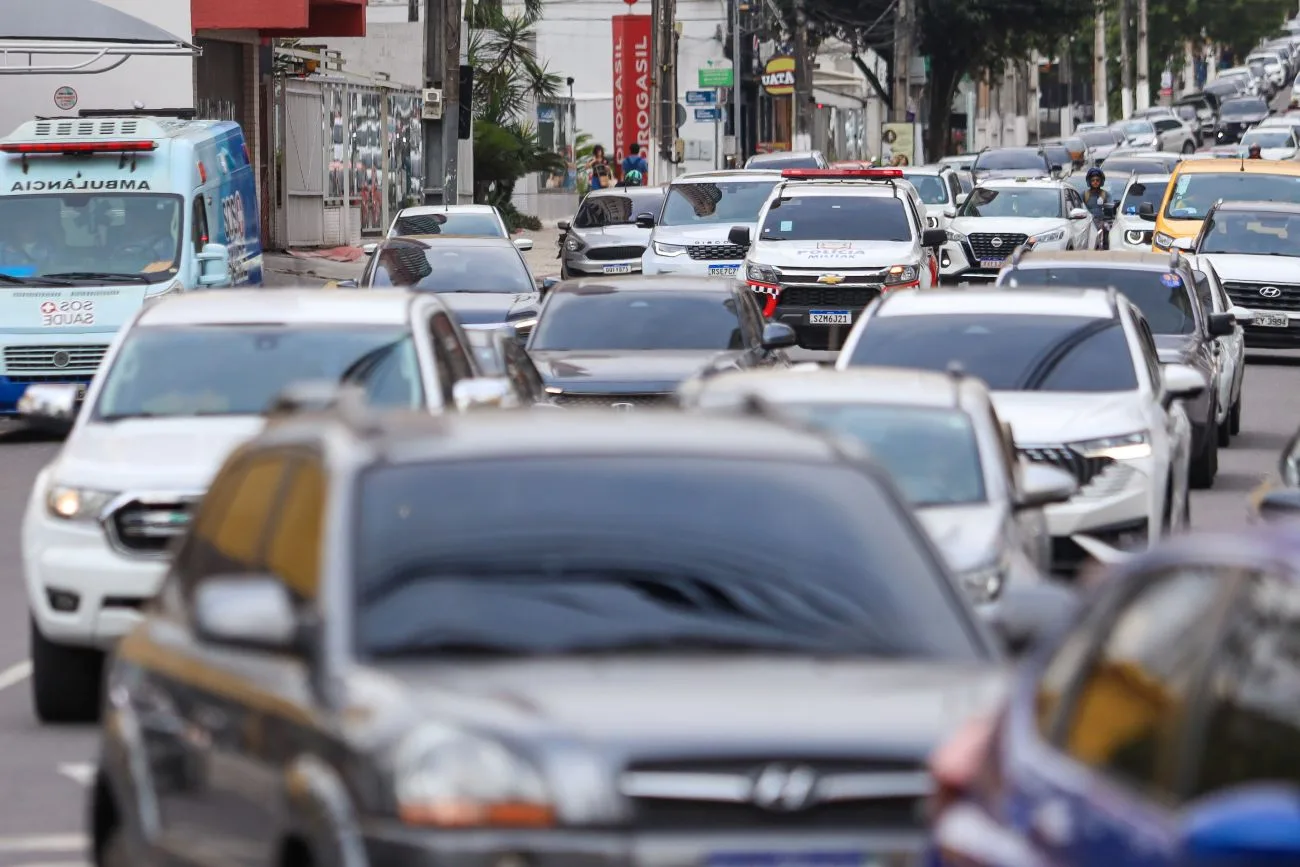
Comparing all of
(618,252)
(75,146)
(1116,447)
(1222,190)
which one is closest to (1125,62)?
(618,252)

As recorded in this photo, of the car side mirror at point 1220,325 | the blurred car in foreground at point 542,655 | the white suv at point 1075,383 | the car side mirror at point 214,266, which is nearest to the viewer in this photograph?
the blurred car in foreground at point 542,655

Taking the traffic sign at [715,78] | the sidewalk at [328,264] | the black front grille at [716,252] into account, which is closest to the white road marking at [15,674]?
the black front grille at [716,252]

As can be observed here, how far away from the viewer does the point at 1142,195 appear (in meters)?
40.6

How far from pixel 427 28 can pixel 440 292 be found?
12437 millimetres

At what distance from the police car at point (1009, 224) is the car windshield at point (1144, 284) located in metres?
14.7

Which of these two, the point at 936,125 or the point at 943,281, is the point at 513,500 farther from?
the point at 936,125

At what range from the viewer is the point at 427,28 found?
35.7 meters

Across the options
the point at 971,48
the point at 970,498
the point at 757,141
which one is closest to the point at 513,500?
the point at 970,498

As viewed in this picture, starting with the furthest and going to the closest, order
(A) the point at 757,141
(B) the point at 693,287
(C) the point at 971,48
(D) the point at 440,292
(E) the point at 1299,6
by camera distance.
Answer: (E) the point at 1299,6, (A) the point at 757,141, (C) the point at 971,48, (D) the point at 440,292, (B) the point at 693,287

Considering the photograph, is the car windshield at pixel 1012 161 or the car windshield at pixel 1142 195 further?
the car windshield at pixel 1012 161

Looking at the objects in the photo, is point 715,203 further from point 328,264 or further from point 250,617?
point 250,617

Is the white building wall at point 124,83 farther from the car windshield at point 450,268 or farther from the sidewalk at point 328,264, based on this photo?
the car windshield at point 450,268

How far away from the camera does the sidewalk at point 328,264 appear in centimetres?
3997

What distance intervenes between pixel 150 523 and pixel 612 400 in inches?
272
